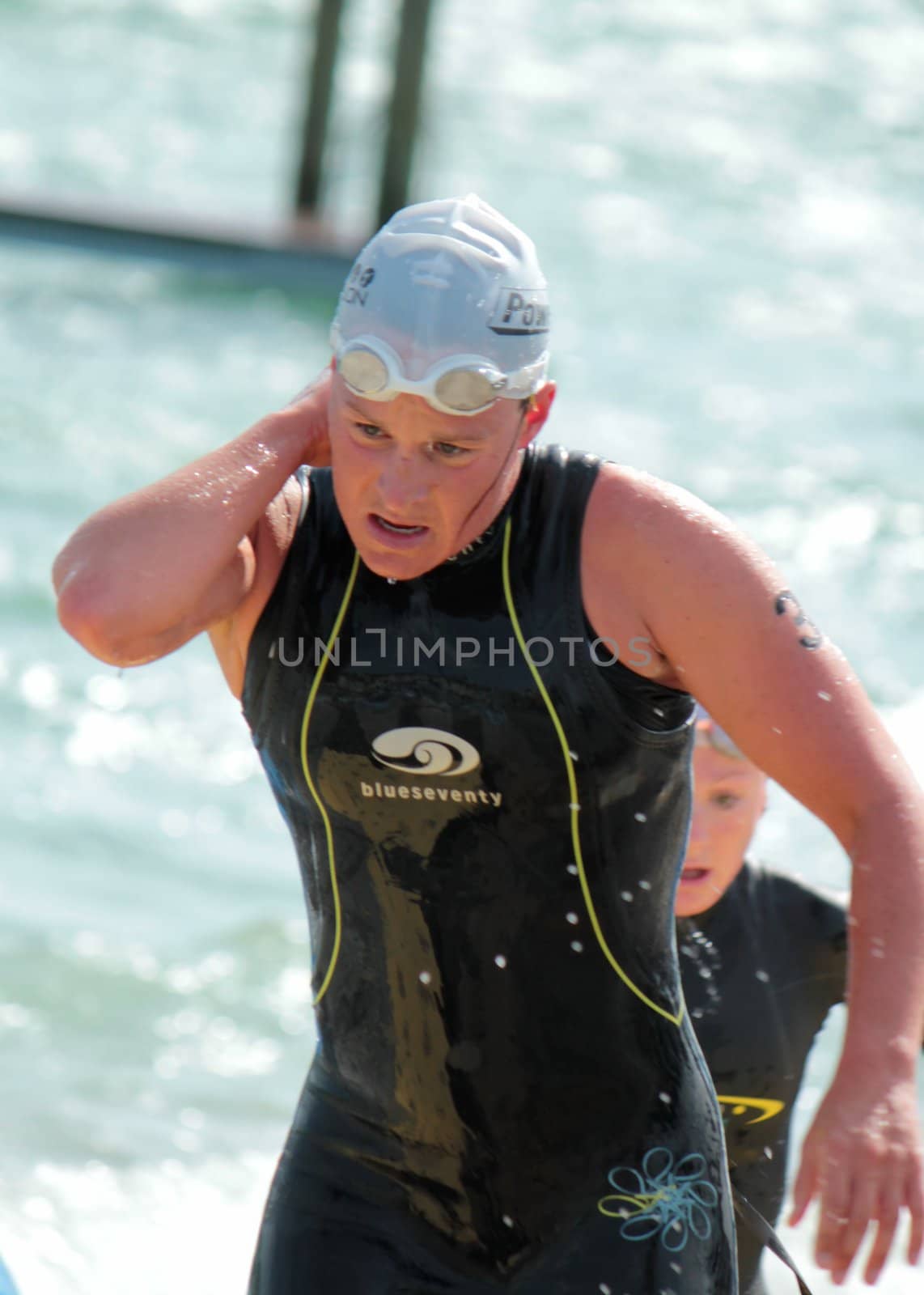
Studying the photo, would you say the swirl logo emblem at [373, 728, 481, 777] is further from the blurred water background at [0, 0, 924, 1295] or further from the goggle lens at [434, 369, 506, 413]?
the blurred water background at [0, 0, 924, 1295]

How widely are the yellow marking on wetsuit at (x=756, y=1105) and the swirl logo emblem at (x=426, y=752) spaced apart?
4.30 ft

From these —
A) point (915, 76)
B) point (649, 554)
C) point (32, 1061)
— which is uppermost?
point (649, 554)

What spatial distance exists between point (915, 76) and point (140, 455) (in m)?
14.8

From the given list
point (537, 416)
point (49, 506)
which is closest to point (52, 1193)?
point (537, 416)

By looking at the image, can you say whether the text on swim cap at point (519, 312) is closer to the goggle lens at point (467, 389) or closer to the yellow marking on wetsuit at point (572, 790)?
the goggle lens at point (467, 389)

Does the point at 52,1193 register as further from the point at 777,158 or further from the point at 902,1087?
the point at 777,158

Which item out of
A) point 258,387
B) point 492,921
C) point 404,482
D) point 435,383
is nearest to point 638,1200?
point 492,921

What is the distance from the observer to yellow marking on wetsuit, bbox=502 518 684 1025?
8.25ft

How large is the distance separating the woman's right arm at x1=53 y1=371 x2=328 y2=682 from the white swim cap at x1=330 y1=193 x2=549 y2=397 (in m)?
0.21

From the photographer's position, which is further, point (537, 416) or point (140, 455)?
point (140, 455)

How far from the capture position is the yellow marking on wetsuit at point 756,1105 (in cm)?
358

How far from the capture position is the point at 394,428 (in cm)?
246

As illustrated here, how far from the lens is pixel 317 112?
1484 centimetres

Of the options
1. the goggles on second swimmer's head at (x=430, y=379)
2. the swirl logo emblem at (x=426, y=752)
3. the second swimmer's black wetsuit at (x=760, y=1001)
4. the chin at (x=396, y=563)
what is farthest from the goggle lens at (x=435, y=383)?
the second swimmer's black wetsuit at (x=760, y=1001)
